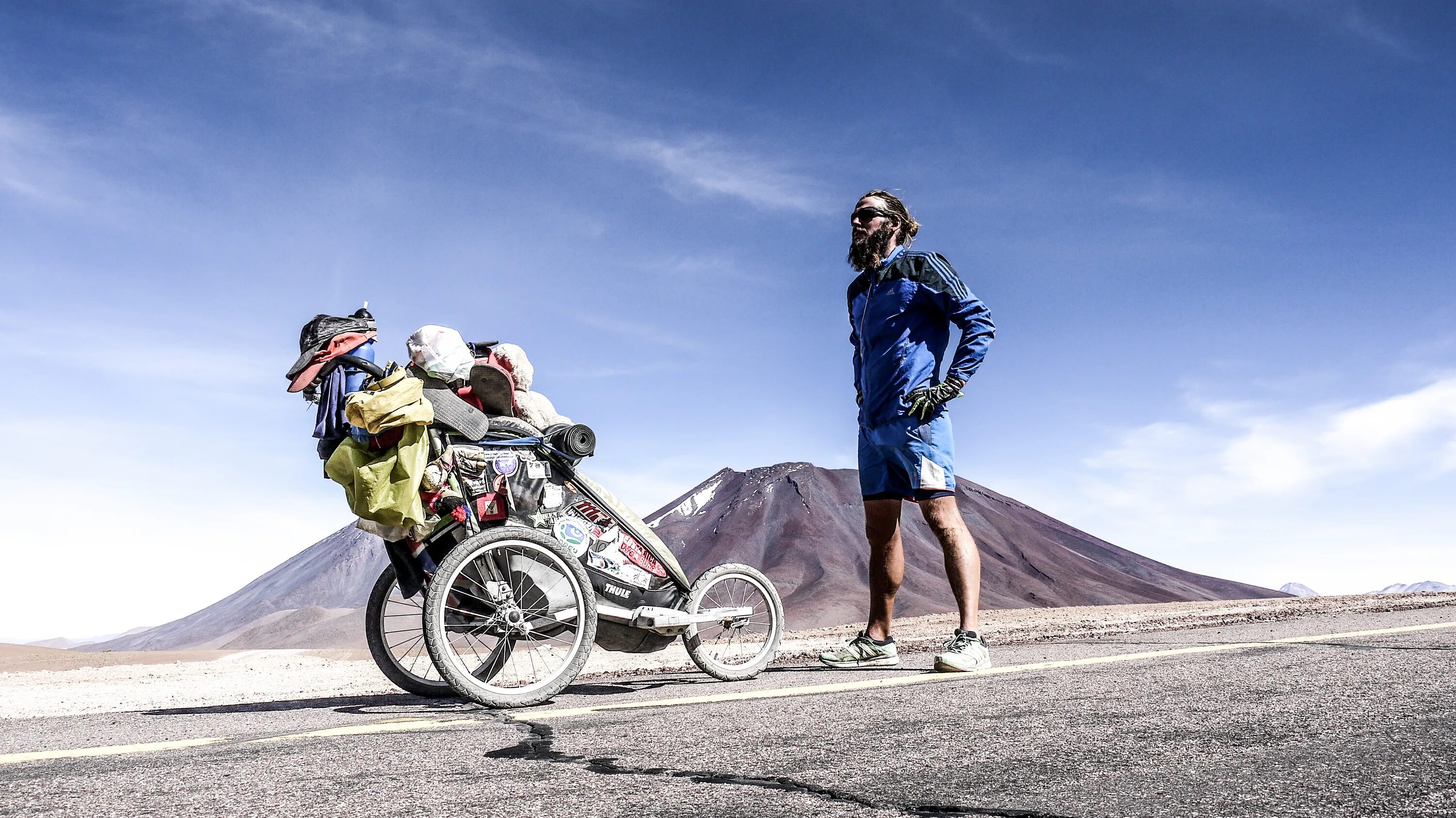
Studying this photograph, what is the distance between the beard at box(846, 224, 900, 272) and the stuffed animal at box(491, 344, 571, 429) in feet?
5.08

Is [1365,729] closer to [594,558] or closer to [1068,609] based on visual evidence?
[594,558]

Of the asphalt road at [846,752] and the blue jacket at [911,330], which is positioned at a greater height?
the blue jacket at [911,330]

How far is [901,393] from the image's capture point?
3994mm

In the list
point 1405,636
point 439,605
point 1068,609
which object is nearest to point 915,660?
point 1405,636

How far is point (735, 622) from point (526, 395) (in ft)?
4.23

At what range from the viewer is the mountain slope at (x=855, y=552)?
29.4 metres

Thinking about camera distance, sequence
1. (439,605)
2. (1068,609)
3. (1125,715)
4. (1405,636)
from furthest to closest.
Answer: (1068,609) → (1405,636) → (439,605) → (1125,715)

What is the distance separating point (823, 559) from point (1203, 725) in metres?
29.5

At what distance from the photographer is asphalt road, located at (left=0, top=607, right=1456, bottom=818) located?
4.73ft

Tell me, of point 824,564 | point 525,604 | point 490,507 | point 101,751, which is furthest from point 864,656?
point 824,564

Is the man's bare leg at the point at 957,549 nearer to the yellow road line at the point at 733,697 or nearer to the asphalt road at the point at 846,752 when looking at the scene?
the yellow road line at the point at 733,697

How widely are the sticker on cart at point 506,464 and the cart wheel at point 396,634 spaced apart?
63 centimetres

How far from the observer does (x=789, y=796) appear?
1468 mm

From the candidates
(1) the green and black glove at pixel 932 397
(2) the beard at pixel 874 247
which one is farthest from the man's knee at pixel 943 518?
(2) the beard at pixel 874 247
